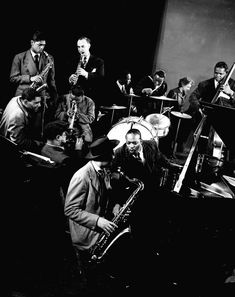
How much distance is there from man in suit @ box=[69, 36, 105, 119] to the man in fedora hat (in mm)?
4180

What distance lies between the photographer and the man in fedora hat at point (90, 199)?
3.97 metres

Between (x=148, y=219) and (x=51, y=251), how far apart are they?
2.04 metres

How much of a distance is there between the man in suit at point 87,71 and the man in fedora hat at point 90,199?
165 inches

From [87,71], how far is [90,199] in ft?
15.6

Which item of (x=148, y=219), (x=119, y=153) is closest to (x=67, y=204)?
(x=148, y=219)

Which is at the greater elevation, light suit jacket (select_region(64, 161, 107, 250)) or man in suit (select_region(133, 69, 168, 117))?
man in suit (select_region(133, 69, 168, 117))

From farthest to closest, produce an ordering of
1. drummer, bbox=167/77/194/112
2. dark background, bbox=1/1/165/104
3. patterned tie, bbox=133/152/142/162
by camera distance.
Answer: drummer, bbox=167/77/194/112
dark background, bbox=1/1/165/104
patterned tie, bbox=133/152/142/162

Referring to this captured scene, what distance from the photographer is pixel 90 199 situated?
13.3ft

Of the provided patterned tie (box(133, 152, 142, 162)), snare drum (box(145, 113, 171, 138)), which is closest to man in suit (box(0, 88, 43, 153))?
patterned tie (box(133, 152, 142, 162))

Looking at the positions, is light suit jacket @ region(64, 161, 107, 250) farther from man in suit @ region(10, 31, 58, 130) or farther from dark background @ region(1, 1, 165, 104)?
dark background @ region(1, 1, 165, 104)

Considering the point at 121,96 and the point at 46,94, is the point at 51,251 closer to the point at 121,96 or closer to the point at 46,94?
the point at 46,94

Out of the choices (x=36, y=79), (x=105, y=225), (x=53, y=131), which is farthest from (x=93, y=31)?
(x=105, y=225)

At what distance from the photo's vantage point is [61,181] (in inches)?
195

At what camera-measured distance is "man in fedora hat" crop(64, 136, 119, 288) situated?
156 inches
